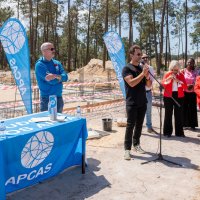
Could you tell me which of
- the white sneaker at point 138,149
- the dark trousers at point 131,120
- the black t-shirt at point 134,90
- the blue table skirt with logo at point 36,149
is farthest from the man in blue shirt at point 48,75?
the white sneaker at point 138,149

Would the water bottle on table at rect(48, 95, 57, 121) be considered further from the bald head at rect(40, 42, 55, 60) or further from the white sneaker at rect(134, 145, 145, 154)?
the white sneaker at rect(134, 145, 145, 154)

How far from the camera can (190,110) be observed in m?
7.62

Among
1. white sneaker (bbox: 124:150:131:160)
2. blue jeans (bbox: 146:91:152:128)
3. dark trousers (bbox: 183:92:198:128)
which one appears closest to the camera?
white sneaker (bbox: 124:150:131:160)

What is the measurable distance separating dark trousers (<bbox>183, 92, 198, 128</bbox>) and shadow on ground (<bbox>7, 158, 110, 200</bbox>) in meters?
3.73

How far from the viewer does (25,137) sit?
3650 millimetres

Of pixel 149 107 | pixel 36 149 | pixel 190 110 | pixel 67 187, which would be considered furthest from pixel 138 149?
pixel 190 110

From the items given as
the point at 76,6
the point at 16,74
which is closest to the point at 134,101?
the point at 16,74

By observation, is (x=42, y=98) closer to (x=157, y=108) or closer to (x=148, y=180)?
(x=148, y=180)

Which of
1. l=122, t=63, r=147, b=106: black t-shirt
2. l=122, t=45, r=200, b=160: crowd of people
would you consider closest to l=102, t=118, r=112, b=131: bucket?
l=122, t=45, r=200, b=160: crowd of people

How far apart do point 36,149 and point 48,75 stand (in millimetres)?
1538

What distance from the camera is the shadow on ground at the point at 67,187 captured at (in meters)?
3.84

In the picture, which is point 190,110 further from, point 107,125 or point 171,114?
point 107,125

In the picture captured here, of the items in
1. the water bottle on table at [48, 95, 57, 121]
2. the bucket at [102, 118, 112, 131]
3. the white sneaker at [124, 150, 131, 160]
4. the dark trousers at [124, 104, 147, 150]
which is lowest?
the white sneaker at [124, 150, 131, 160]

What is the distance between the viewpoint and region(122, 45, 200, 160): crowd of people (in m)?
5.05
